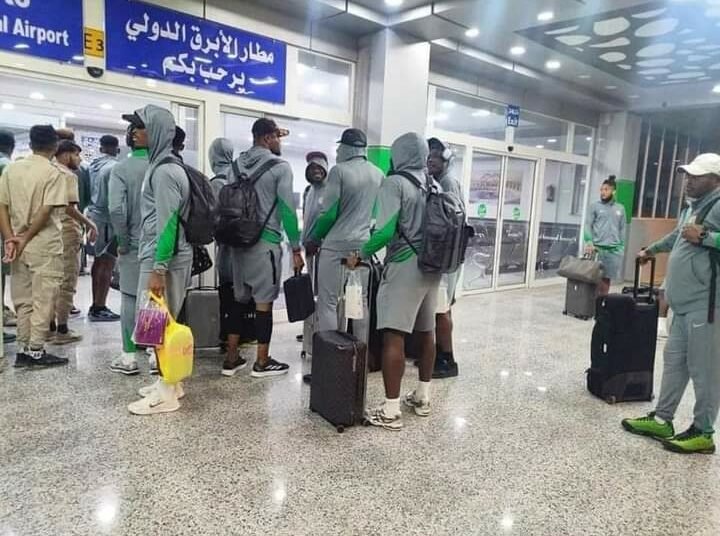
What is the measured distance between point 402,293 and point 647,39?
4.65m

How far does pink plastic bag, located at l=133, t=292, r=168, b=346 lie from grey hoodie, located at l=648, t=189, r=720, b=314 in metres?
2.65

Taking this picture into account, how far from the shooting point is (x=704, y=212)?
2.61 metres

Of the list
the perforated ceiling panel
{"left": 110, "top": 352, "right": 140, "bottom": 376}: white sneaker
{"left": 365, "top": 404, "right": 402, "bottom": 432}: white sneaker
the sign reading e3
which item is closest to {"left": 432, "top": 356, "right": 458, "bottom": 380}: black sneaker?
{"left": 365, "top": 404, "right": 402, "bottom": 432}: white sneaker

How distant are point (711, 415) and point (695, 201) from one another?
3.64 feet

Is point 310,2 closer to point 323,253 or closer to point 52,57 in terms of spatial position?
point 52,57

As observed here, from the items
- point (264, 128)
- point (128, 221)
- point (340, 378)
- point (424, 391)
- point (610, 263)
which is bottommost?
point (424, 391)

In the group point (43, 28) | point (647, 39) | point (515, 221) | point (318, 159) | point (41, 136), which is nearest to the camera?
point (41, 136)

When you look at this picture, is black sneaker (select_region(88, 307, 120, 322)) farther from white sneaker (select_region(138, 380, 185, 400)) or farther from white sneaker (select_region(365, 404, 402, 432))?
white sneaker (select_region(365, 404, 402, 432))

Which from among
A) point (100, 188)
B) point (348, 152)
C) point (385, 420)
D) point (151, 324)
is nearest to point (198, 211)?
point (151, 324)

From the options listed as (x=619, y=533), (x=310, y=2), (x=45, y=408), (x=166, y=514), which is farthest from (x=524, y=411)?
(x=310, y=2)

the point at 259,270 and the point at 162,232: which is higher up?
the point at 162,232

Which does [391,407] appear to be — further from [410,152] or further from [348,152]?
[348,152]

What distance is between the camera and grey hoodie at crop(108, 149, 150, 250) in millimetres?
3340

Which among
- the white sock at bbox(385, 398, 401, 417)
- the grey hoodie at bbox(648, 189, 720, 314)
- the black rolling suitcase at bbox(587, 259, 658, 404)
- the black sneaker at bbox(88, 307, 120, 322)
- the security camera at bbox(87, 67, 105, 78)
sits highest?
the security camera at bbox(87, 67, 105, 78)
